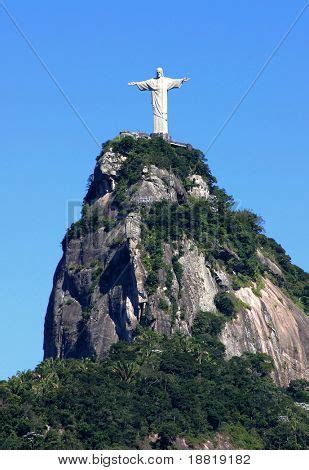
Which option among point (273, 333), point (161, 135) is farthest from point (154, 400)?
point (161, 135)

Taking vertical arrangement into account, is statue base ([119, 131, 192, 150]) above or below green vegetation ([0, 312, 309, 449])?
above

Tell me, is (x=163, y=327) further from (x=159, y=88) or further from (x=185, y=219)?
(x=159, y=88)

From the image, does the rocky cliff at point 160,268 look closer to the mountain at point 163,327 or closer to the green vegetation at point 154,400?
the mountain at point 163,327

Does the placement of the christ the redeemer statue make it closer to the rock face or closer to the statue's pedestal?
the statue's pedestal

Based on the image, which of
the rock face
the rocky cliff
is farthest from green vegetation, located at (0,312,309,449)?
the rocky cliff

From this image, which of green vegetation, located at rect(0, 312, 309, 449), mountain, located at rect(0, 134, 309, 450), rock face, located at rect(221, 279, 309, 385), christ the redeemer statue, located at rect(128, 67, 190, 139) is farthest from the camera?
christ the redeemer statue, located at rect(128, 67, 190, 139)
